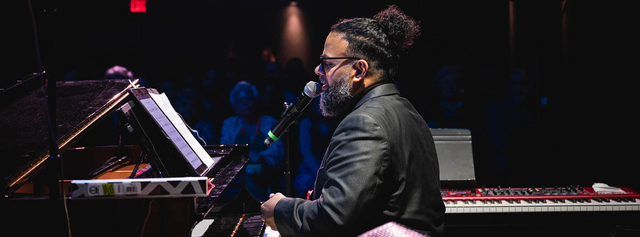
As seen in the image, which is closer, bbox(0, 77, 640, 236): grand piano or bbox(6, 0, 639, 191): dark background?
bbox(0, 77, 640, 236): grand piano

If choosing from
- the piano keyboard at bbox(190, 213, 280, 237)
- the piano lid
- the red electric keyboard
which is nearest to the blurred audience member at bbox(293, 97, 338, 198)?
the red electric keyboard

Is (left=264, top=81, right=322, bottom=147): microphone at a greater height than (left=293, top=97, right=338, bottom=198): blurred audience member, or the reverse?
(left=264, top=81, right=322, bottom=147): microphone

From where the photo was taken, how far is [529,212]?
107 inches

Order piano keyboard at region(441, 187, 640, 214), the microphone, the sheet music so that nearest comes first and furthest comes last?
the sheet music < the microphone < piano keyboard at region(441, 187, 640, 214)

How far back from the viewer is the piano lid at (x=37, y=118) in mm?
1632

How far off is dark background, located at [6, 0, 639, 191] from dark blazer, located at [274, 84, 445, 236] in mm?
2859

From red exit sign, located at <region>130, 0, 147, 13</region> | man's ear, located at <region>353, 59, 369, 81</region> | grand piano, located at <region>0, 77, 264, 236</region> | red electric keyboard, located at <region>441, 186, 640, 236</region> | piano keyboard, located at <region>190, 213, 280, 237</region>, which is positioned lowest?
red electric keyboard, located at <region>441, 186, 640, 236</region>

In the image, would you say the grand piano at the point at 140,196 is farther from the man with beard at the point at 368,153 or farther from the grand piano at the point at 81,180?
the man with beard at the point at 368,153

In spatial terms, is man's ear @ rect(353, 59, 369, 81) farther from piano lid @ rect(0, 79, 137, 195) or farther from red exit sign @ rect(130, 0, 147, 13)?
red exit sign @ rect(130, 0, 147, 13)

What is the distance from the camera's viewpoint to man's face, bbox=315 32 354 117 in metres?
1.45

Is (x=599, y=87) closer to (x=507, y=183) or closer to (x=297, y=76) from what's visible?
(x=507, y=183)

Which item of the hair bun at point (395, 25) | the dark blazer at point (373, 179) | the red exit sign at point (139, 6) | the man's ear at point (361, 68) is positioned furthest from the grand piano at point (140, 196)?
the red exit sign at point (139, 6)

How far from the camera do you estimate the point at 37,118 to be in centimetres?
201

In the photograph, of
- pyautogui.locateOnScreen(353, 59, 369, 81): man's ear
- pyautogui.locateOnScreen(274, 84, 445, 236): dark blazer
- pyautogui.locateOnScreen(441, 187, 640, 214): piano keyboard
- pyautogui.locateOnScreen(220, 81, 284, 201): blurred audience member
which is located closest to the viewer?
pyautogui.locateOnScreen(274, 84, 445, 236): dark blazer
